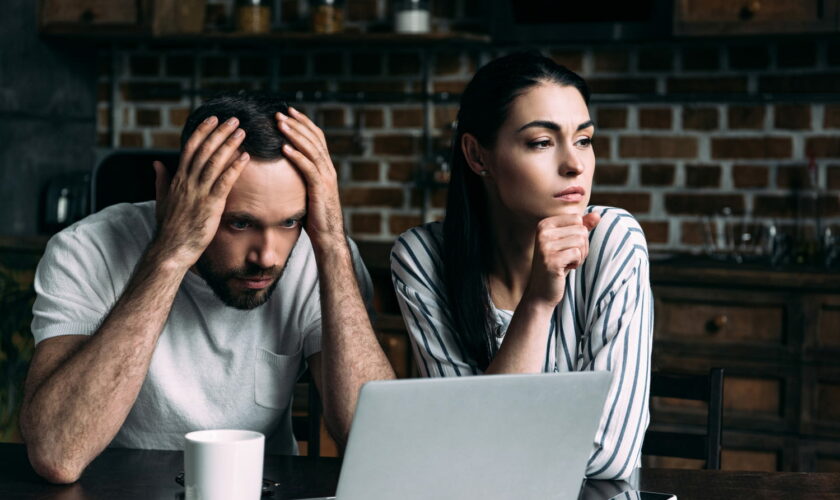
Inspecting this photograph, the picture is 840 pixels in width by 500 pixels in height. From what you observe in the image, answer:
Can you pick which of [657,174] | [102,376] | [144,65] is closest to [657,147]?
[657,174]

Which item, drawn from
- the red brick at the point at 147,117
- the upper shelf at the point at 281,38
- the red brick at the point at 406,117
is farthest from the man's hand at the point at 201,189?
the red brick at the point at 147,117

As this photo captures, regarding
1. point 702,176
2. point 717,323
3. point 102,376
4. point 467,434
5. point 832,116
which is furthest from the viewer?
point 702,176

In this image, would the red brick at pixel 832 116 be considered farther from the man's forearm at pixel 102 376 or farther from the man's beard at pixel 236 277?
the man's forearm at pixel 102 376

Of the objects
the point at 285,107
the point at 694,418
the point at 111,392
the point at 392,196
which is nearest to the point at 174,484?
the point at 111,392

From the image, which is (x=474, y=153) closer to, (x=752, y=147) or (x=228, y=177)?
(x=228, y=177)

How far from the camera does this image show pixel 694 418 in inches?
97.3

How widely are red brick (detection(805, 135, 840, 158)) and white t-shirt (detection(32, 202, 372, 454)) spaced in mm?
1746

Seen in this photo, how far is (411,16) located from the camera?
2.93 m

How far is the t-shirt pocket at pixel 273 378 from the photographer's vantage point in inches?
58.3

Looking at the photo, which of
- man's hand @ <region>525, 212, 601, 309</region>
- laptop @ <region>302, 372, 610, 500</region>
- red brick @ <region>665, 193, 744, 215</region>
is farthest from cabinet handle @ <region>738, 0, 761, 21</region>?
laptop @ <region>302, 372, 610, 500</region>

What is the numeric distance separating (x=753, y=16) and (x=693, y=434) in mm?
1526

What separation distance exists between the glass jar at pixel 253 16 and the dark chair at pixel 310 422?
5.70 ft

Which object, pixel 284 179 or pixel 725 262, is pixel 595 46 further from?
pixel 284 179

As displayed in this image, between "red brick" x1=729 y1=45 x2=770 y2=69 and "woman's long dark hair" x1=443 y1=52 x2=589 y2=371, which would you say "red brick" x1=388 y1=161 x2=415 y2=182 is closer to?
"red brick" x1=729 y1=45 x2=770 y2=69
